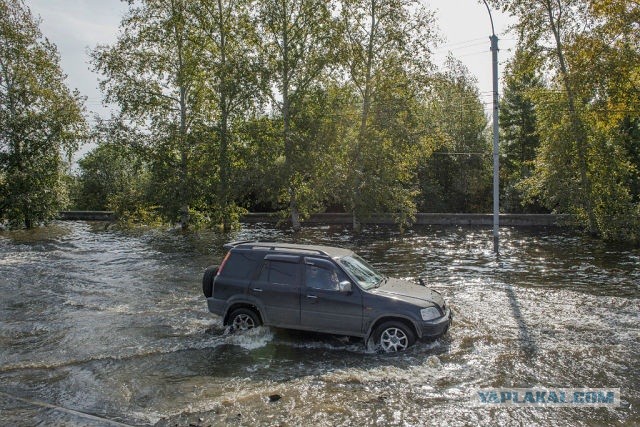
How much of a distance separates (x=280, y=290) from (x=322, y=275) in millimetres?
823

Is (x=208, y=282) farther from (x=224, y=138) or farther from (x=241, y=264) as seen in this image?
(x=224, y=138)

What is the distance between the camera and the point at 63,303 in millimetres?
13297

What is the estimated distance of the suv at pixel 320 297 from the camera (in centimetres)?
884

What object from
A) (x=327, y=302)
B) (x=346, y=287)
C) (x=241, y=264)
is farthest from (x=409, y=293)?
(x=241, y=264)

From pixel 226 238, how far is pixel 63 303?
15.0 m

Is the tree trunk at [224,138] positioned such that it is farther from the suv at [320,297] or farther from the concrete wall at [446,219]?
the suv at [320,297]

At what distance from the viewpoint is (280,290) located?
948 centimetres

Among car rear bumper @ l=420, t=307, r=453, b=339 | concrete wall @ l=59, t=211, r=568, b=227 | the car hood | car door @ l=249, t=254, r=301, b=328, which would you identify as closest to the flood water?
car rear bumper @ l=420, t=307, r=453, b=339

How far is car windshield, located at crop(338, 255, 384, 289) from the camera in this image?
9.43 metres

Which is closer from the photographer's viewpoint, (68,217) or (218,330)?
(218,330)

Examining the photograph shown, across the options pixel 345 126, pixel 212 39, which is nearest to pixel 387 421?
pixel 345 126

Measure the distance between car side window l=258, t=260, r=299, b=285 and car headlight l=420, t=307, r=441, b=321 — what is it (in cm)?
237

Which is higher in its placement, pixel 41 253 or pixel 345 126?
pixel 345 126

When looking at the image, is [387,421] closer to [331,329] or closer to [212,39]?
[331,329]
